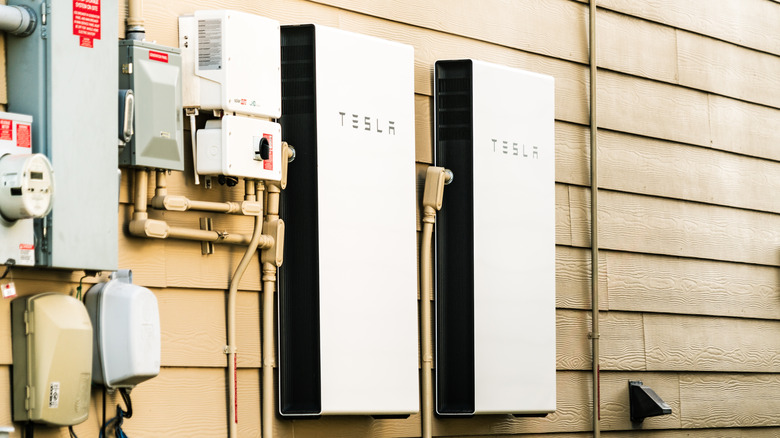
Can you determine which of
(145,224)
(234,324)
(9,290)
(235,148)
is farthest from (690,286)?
(9,290)

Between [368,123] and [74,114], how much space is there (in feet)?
3.38

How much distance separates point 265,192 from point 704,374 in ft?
7.65

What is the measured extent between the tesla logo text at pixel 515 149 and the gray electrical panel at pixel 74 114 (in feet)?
4.85

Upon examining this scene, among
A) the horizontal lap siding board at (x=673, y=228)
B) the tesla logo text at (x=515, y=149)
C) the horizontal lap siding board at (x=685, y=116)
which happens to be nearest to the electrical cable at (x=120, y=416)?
the tesla logo text at (x=515, y=149)

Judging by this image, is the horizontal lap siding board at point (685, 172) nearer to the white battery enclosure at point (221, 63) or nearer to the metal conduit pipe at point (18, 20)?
the white battery enclosure at point (221, 63)

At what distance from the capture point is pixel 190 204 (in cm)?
302

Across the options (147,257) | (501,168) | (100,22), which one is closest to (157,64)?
(100,22)

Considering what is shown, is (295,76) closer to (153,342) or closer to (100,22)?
(100,22)

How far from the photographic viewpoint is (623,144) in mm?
4590

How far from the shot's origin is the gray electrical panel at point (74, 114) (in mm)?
2648

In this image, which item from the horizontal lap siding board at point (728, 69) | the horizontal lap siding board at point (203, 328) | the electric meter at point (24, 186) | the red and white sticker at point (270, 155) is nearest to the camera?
the electric meter at point (24, 186)

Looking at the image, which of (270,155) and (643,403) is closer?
(270,155)

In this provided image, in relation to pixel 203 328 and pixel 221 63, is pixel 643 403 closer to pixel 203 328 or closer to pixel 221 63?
pixel 203 328

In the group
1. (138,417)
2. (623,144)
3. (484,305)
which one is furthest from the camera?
(623,144)
